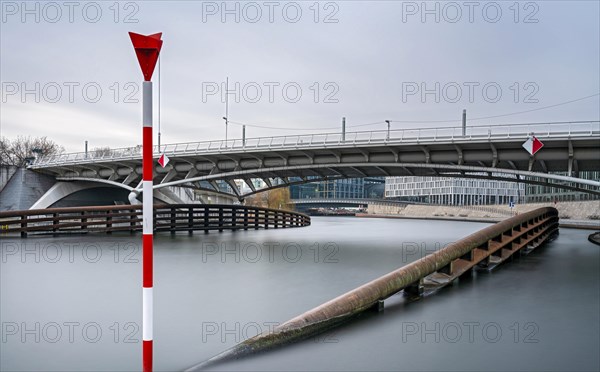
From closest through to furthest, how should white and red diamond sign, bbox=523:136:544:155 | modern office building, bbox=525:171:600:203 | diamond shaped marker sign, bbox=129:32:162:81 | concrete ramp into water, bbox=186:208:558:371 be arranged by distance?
diamond shaped marker sign, bbox=129:32:162:81
concrete ramp into water, bbox=186:208:558:371
white and red diamond sign, bbox=523:136:544:155
modern office building, bbox=525:171:600:203

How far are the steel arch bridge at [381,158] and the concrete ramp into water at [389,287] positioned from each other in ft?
47.4

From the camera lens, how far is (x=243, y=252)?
15.0 m

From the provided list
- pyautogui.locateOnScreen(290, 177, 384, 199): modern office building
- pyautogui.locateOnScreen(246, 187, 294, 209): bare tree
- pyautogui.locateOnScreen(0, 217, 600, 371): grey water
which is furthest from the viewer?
pyautogui.locateOnScreen(290, 177, 384, 199): modern office building

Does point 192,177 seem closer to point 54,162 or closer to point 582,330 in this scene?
point 54,162

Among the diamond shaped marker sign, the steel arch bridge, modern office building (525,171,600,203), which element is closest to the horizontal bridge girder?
the steel arch bridge

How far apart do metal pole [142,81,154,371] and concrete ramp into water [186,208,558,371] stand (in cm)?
82

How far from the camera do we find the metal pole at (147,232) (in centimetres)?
366

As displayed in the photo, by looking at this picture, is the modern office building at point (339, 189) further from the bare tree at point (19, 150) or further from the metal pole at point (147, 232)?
the metal pole at point (147, 232)

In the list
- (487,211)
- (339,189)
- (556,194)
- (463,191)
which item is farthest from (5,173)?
(339,189)

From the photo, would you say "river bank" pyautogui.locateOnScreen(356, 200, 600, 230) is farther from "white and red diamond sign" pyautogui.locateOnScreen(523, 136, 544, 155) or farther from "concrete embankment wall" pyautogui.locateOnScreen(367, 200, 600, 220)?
"white and red diamond sign" pyautogui.locateOnScreen(523, 136, 544, 155)

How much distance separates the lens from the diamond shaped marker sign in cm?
365

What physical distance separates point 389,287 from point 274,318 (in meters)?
1.74

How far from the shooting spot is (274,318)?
251 inches

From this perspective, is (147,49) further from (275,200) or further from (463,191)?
(463,191)
